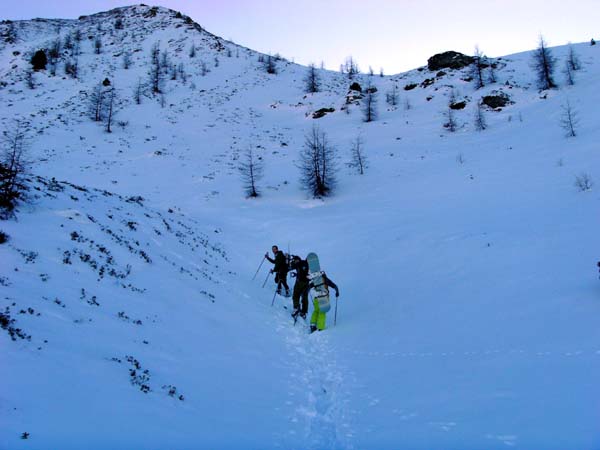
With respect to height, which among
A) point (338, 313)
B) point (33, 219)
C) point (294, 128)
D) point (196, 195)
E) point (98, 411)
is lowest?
point (338, 313)

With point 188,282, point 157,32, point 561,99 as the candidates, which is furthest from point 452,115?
point 157,32

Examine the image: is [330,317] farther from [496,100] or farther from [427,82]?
[427,82]

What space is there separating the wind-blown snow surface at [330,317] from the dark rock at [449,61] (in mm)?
38136

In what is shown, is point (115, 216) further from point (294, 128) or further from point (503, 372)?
point (294, 128)

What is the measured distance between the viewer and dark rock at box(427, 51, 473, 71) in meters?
65.4

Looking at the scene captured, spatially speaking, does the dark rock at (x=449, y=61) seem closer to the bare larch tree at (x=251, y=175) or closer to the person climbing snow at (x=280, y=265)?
the bare larch tree at (x=251, y=175)

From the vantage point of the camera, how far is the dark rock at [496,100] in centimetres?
4629

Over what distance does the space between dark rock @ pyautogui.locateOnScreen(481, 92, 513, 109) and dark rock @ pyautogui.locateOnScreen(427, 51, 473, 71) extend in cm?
2001

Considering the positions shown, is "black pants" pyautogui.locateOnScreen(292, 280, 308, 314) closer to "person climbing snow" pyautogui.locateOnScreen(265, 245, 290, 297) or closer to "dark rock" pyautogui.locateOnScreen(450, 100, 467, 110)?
"person climbing snow" pyautogui.locateOnScreen(265, 245, 290, 297)

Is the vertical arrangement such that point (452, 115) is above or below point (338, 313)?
above

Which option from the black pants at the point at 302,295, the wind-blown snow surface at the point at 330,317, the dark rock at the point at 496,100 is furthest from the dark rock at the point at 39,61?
the black pants at the point at 302,295

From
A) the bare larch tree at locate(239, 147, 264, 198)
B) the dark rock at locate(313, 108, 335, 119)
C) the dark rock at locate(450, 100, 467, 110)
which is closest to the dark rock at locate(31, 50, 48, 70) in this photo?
the bare larch tree at locate(239, 147, 264, 198)

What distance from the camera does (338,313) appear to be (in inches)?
530

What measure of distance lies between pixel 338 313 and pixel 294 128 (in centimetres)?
4556
